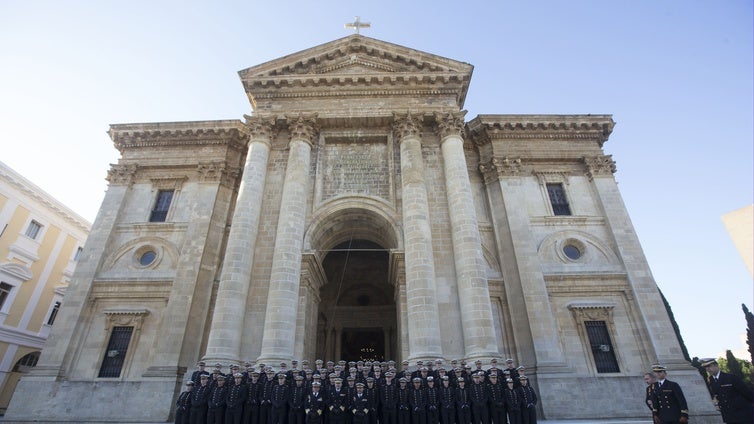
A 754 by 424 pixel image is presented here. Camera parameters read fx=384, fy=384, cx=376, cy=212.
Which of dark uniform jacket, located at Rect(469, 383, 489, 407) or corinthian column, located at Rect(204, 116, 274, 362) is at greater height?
corinthian column, located at Rect(204, 116, 274, 362)

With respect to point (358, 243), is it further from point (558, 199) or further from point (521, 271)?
point (558, 199)

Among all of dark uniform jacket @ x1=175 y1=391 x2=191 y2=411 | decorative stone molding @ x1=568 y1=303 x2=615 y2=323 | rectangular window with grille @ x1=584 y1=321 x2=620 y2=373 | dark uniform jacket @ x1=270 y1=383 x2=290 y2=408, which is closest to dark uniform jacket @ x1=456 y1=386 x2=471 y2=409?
dark uniform jacket @ x1=270 y1=383 x2=290 y2=408

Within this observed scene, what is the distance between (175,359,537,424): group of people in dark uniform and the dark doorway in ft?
40.0

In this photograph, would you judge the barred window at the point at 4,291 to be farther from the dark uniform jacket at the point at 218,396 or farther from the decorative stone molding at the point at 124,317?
the dark uniform jacket at the point at 218,396

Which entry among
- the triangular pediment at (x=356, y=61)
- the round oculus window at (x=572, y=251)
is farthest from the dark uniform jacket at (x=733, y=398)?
the triangular pediment at (x=356, y=61)

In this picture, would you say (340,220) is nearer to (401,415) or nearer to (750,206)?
(401,415)

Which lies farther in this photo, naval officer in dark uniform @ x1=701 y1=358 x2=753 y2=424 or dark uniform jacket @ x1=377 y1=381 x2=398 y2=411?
dark uniform jacket @ x1=377 y1=381 x2=398 y2=411

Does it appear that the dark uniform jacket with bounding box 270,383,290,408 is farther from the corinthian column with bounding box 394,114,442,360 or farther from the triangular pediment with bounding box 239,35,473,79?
the triangular pediment with bounding box 239,35,473,79

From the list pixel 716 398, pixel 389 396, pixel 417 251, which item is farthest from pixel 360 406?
pixel 716 398

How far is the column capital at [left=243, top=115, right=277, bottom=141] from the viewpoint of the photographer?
18.1m

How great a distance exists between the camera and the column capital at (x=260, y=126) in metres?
18.1

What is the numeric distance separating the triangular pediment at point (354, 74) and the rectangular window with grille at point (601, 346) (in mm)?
12116

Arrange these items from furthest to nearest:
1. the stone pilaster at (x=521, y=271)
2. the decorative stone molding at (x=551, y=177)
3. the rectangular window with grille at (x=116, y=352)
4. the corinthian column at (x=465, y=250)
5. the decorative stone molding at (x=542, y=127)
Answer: the decorative stone molding at (x=542, y=127)
the decorative stone molding at (x=551, y=177)
the rectangular window with grille at (x=116, y=352)
the stone pilaster at (x=521, y=271)
the corinthian column at (x=465, y=250)

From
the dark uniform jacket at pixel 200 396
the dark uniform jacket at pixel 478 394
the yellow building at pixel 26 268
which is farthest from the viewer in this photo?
the yellow building at pixel 26 268
